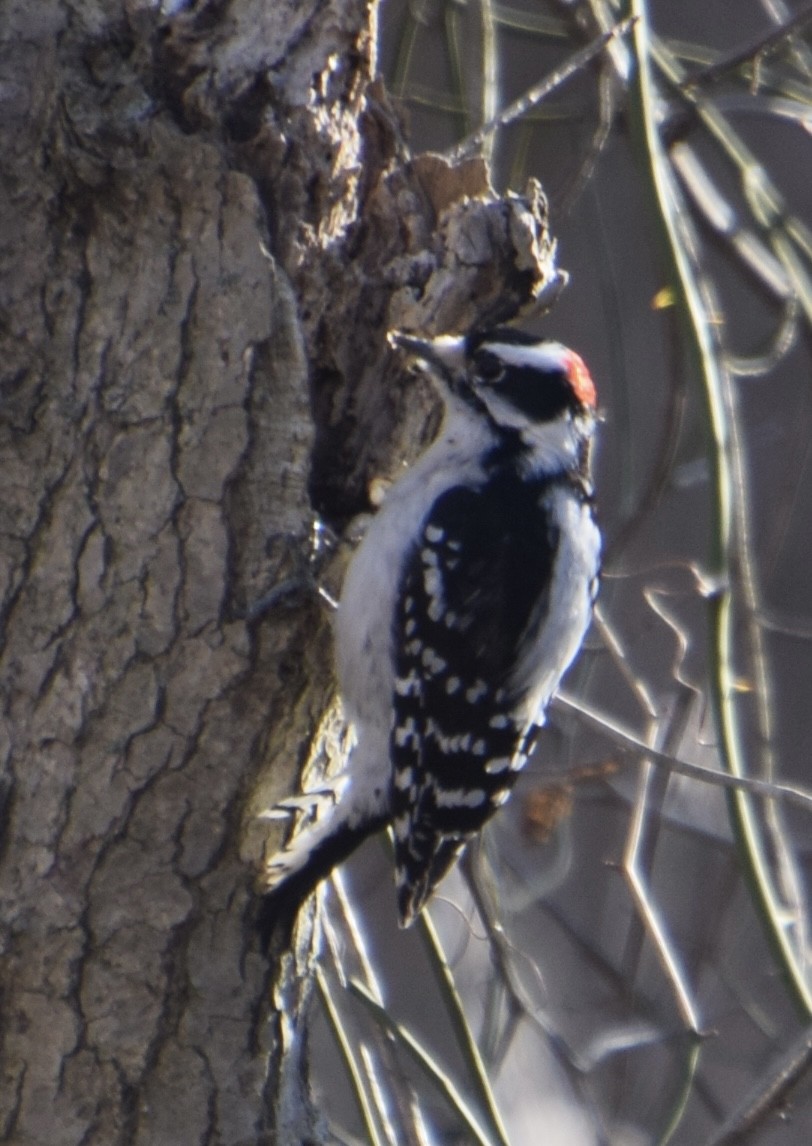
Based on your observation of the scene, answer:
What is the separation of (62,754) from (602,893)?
4.55 m

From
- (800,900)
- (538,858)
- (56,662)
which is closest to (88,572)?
(56,662)

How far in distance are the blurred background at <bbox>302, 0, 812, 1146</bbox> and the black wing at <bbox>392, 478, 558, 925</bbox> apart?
21 centimetres

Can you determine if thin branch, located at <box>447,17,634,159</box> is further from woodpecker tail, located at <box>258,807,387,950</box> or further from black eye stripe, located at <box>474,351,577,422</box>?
woodpecker tail, located at <box>258,807,387,950</box>

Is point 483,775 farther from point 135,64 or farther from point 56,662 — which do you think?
point 135,64

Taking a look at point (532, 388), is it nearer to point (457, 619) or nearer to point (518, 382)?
point (518, 382)

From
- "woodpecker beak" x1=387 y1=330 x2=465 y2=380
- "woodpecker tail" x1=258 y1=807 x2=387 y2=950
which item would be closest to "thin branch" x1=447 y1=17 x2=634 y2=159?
"woodpecker beak" x1=387 y1=330 x2=465 y2=380

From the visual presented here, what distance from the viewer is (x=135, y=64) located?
306 cm

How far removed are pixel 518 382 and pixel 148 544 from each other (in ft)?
3.65

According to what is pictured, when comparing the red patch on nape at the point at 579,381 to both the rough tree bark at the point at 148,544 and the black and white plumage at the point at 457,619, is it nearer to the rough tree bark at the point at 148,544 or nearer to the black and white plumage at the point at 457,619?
the black and white plumage at the point at 457,619

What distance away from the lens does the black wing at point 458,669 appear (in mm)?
3457

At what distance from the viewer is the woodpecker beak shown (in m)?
3.37

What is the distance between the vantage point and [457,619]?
3580 mm

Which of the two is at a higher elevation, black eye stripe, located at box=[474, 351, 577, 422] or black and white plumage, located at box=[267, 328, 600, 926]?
black eye stripe, located at box=[474, 351, 577, 422]

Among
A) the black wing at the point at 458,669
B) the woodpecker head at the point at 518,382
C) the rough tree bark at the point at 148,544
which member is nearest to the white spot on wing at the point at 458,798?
the black wing at the point at 458,669
